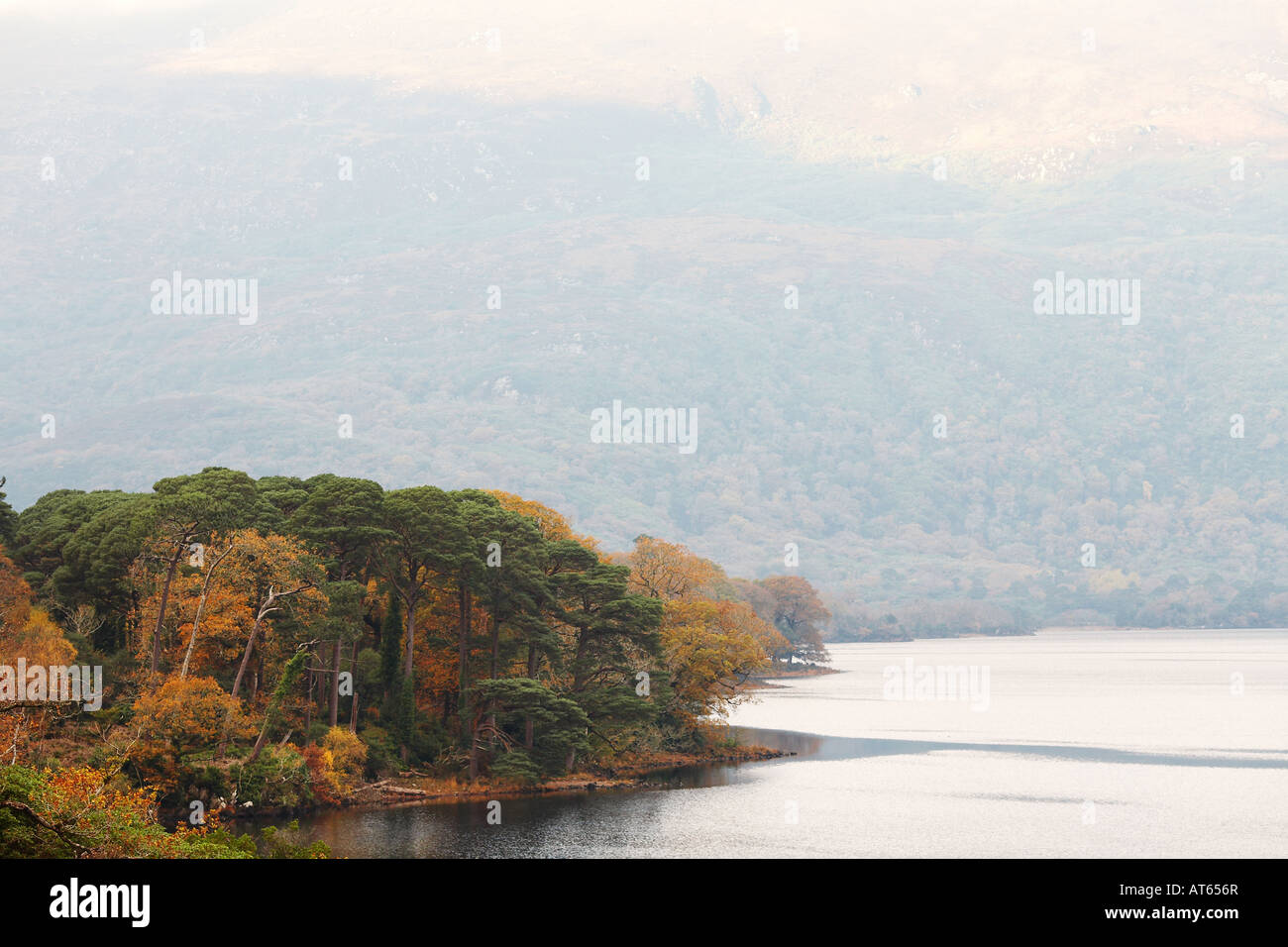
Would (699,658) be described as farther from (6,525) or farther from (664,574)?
(6,525)

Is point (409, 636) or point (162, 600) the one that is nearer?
point (162, 600)

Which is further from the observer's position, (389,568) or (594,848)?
(389,568)

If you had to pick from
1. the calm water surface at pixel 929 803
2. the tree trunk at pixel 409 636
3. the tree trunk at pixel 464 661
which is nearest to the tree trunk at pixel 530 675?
the tree trunk at pixel 464 661

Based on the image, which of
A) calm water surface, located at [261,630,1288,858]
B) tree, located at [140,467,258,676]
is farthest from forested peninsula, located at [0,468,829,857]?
calm water surface, located at [261,630,1288,858]

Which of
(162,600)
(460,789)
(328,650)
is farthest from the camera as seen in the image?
(328,650)

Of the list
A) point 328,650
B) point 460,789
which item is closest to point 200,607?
point 328,650
